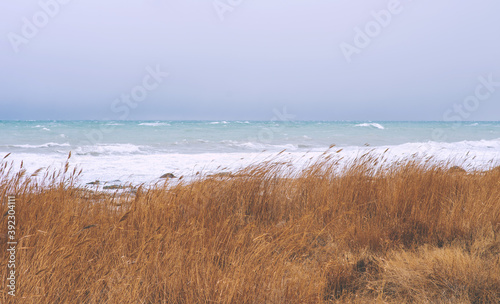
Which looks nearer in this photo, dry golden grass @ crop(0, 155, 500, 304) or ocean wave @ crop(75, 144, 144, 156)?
dry golden grass @ crop(0, 155, 500, 304)

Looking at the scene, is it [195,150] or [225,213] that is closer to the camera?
[225,213]

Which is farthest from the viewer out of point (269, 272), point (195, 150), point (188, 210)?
point (195, 150)

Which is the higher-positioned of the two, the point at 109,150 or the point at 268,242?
the point at 268,242

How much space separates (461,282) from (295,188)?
2316 millimetres

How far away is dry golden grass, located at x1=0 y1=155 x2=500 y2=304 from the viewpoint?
2141 mm

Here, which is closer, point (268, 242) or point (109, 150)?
point (268, 242)

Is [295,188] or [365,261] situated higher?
[295,188]

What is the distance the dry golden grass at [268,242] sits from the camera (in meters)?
2.14

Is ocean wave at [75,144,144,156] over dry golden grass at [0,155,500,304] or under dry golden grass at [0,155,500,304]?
under

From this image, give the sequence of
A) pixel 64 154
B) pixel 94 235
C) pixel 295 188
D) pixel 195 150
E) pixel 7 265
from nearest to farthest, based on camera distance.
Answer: pixel 7 265
pixel 94 235
pixel 295 188
pixel 64 154
pixel 195 150

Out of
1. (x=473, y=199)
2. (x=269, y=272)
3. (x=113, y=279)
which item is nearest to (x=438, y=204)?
(x=473, y=199)

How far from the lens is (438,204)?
4.27 metres

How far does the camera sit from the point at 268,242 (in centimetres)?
264

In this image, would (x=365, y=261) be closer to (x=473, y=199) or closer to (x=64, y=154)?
(x=473, y=199)
